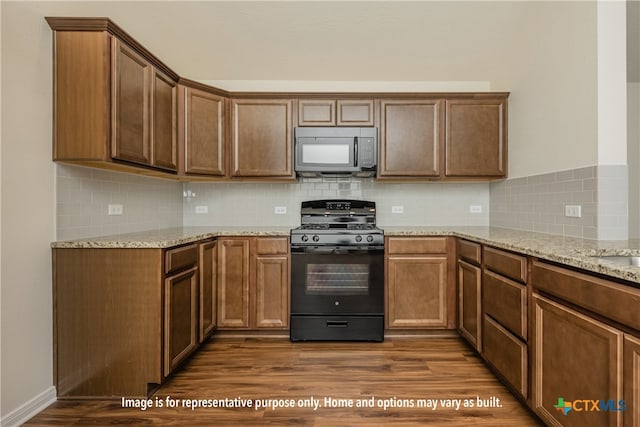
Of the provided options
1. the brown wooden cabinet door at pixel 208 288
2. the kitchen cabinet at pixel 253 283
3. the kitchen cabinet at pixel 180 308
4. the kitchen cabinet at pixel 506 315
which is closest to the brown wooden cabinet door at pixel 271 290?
the kitchen cabinet at pixel 253 283

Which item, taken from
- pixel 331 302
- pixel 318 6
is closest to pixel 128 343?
pixel 331 302

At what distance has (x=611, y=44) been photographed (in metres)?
2.01

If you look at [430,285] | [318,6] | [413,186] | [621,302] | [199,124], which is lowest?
[430,285]

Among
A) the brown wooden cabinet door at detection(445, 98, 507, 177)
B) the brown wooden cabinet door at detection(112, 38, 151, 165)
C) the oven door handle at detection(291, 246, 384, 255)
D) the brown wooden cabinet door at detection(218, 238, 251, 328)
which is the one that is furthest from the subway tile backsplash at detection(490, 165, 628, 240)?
the brown wooden cabinet door at detection(112, 38, 151, 165)

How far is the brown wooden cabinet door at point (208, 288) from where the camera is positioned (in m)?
2.61

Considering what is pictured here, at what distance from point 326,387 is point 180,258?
1242 mm

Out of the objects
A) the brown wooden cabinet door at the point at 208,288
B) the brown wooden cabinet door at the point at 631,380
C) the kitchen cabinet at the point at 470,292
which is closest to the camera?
the brown wooden cabinet door at the point at 631,380

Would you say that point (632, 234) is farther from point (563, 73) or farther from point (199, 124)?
point (199, 124)

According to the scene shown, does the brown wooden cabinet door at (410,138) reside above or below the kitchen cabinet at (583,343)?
above

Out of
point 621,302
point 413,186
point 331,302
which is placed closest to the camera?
point 621,302

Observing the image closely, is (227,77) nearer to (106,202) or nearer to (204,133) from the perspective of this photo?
(204,133)

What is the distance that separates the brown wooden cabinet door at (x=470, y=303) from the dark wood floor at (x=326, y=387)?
0.51ft

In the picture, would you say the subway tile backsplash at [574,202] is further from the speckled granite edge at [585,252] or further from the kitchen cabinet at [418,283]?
the kitchen cabinet at [418,283]

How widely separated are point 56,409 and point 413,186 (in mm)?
3262
